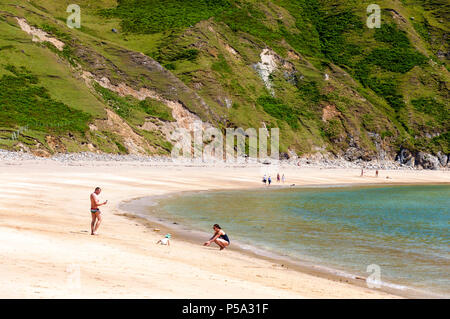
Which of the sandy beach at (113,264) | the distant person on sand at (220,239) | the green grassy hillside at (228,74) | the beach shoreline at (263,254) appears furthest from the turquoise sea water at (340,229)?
the green grassy hillside at (228,74)

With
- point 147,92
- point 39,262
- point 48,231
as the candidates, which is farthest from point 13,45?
point 39,262

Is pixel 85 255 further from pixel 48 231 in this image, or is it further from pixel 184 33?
pixel 184 33

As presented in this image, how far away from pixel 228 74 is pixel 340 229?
77549 mm

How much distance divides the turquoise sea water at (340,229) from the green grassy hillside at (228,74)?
1178 inches

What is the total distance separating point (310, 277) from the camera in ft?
41.2

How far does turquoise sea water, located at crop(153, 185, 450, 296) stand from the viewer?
15164 millimetres

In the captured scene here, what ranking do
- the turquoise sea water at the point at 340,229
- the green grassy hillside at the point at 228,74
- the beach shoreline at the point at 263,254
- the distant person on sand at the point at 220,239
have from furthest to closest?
the green grassy hillside at the point at 228,74 < the distant person on sand at the point at 220,239 < the turquoise sea water at the point at 340,229 < the beach shoreline at the point at 263,254

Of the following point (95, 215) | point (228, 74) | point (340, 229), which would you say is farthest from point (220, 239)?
point (228, 74)

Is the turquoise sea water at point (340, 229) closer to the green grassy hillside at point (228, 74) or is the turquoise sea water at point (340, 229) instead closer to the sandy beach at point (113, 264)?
the sandy beach at point (113, 264)

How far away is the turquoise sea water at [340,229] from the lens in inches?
597

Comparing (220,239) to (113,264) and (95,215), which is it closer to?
(95,215)

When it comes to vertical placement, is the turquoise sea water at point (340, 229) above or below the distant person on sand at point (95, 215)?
below

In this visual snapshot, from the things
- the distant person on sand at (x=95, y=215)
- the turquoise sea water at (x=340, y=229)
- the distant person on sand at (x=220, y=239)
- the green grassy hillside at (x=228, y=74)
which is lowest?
the turquoise sea water at (x=340, y=229)

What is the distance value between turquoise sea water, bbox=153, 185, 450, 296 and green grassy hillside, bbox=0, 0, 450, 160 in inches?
1178
